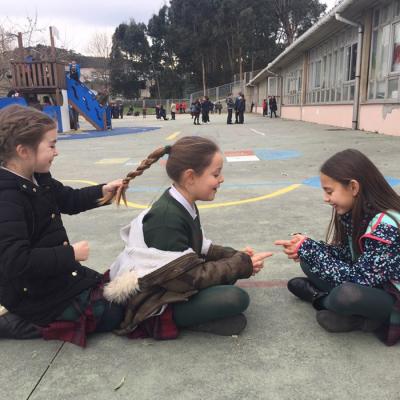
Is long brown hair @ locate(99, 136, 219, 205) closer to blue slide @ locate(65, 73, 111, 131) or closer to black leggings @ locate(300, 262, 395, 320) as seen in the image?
black leggings @ locate(300, 262, 395, 320)

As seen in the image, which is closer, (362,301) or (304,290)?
(362,301)

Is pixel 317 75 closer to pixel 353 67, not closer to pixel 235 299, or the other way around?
pixel 353 67

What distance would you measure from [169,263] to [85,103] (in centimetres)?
1981

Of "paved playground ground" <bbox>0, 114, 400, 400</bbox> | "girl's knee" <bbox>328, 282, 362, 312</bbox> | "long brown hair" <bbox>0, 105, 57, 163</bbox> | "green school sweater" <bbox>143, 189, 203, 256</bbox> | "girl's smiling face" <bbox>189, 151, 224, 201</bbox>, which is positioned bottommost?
"paved playground ground" <bbox>0, 114, 400, 400</bbox>

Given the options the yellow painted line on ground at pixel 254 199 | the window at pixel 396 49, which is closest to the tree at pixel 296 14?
the window at pixel 396 49

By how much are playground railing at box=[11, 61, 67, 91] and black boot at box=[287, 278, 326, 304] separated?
59.3ft

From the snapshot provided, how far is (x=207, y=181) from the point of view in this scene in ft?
7.91

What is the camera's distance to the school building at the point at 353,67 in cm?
1316

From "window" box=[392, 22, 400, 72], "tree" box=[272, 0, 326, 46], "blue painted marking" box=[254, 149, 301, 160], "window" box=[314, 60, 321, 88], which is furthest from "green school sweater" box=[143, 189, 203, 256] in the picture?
"tree" box=[272, 0, 326, 46]

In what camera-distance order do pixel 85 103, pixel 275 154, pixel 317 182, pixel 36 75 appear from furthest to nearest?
pixel 85 103 → pixel 36 75 → pixel 275 154 → pixel 317 182

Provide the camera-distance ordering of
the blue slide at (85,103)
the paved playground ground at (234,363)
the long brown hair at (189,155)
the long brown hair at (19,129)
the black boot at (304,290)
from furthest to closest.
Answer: the blue slide at (85,103), the black boot at (304,290), the long brown hair at (189,155), the long brown hair at (19,129), the paved playground ground at (234,363)

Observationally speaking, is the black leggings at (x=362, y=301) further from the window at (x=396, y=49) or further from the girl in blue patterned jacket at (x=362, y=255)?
the window at (x=396, y=49)

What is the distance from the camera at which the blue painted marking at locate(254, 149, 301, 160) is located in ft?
31.3

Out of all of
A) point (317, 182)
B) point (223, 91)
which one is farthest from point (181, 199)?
point (223, 91)
